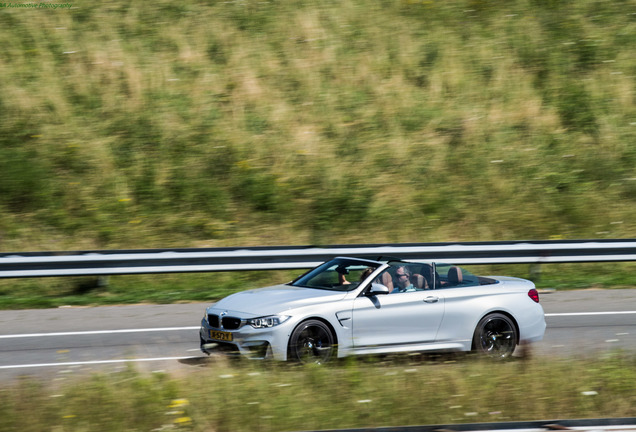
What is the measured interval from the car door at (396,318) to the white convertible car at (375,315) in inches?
0.4

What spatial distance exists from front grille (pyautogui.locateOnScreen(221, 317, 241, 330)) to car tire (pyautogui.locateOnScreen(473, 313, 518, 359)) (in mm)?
2840

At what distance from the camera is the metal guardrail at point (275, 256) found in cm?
1242

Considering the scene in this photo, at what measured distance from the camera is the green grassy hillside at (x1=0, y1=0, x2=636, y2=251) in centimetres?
1655

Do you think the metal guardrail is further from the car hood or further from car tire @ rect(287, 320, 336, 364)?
car tire @ rect(287, 320, 336, 364)

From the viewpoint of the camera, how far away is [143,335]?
33.2 feet

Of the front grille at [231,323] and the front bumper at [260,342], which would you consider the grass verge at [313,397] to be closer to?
the front bumper at [260,342]

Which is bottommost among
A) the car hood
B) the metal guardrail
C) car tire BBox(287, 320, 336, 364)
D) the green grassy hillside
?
car tire BBox(287, 320, 336, 364)

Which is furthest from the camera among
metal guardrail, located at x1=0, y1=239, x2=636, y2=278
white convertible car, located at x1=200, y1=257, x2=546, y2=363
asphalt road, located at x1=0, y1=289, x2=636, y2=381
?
metal guardrail, located at x1=0, y1=239, x2=636, y2=278

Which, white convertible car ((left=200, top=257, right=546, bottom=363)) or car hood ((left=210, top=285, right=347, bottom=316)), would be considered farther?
car hood ((left=210, top=285, right=347, bottom=316))

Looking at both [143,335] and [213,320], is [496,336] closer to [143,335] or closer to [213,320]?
[213,320]

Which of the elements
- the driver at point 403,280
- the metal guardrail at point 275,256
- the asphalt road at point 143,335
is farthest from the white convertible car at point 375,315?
the metal guardrail at point 275,256

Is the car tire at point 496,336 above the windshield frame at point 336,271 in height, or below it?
below

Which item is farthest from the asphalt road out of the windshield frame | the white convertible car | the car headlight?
the windshield frame

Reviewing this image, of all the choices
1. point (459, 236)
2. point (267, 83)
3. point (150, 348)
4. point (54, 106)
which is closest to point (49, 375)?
point (150, 348)
